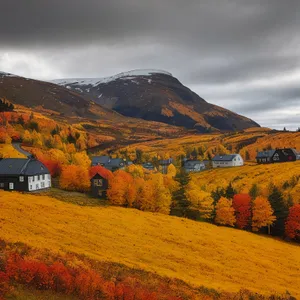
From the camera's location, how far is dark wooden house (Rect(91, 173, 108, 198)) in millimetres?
77688

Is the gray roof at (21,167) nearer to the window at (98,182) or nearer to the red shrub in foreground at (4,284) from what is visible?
the window at (98,182)

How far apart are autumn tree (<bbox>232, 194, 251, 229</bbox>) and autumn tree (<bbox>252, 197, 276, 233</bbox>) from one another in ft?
4.16

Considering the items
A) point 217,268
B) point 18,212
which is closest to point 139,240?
point 217,268

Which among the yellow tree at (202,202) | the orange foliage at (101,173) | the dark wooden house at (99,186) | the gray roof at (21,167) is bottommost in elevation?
the yellow tree at (202,202)

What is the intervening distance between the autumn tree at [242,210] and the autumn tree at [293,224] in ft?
25.6

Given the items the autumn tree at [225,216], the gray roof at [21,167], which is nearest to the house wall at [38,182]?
the gray roof at [21,167]

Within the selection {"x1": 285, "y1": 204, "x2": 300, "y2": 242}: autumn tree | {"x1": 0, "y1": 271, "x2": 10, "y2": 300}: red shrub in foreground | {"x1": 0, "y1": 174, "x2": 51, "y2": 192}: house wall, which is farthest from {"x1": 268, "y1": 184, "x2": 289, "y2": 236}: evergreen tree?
{"x1": 0, "y1": 271, "x2": 10, "y2": 300}: red shrub in foreground

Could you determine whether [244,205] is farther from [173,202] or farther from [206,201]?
[173,202]

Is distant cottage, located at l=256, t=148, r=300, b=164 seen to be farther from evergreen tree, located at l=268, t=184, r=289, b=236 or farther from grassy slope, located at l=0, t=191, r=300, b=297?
grassy slope, located at l=0, t=191, r=300, b=297

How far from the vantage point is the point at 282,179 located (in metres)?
118

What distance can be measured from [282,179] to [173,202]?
5532cm

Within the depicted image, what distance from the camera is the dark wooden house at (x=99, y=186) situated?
77.7m

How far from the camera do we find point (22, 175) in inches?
2761

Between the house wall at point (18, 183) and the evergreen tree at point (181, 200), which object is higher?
the house wall at point (18, 183)
